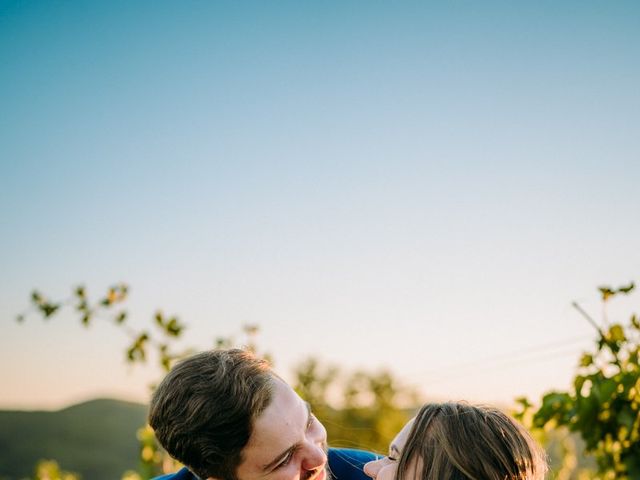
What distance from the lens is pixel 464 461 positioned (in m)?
2.37

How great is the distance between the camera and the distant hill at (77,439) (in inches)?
2044

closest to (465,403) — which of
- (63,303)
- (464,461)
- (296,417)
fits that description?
(464,461)

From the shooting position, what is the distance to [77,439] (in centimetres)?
5762

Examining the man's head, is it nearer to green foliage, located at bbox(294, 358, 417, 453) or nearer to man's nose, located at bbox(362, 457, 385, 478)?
man's nose, located at bbox(362, 457, 385, 478)

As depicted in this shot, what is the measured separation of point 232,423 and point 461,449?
3.38 feet

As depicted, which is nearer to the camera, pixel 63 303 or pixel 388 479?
pixel 388 479

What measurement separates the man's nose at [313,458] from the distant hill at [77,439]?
172 feet

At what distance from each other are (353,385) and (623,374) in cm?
3601

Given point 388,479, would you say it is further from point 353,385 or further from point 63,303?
point 353,385

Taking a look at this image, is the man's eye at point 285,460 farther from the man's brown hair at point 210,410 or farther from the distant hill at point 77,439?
the distant hill at point 77,439

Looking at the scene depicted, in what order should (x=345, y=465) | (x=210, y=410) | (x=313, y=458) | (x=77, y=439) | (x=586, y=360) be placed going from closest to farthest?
(x=210, y=410) → (x=313, y=458) → (x=586, y=360) → (x=345, y=465) → (x=77, y=439)

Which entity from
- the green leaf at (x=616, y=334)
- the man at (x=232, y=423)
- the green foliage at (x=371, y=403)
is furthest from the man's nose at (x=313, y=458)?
the green foliage at (x=371, y=403)

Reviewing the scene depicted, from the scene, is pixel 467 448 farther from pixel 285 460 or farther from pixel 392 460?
pixel 285 460

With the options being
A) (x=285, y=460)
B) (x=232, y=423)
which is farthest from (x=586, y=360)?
(x=232, y=423)
